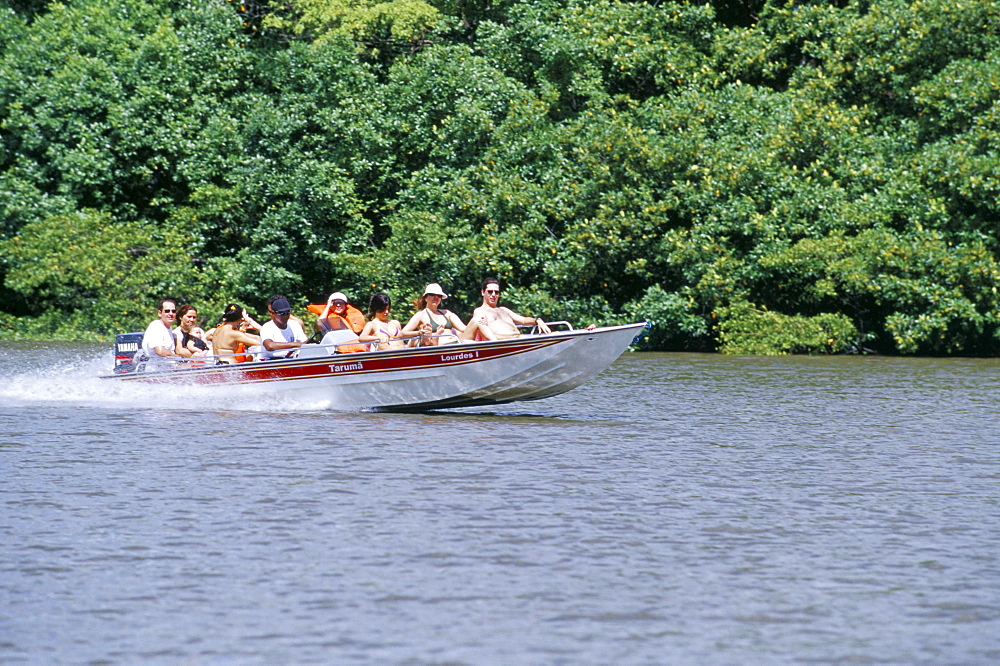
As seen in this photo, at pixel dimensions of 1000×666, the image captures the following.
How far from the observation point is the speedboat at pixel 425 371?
17.1 meters

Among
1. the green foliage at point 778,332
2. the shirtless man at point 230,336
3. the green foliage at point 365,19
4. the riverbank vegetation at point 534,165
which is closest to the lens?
the shirtless man at point 230,336

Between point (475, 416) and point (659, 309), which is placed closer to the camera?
point (475, 416)

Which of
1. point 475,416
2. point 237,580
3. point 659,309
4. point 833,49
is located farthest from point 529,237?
point 237,580

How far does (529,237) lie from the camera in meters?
34.3

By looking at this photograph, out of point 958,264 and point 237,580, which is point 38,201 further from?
point 237,580

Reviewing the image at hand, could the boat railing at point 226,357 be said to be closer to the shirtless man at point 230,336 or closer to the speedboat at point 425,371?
the speedboat at point 425,371

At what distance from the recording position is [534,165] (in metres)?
35.3

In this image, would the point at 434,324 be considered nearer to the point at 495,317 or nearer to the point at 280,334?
the point at 495,317

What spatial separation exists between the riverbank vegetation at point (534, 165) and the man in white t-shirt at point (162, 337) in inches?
591

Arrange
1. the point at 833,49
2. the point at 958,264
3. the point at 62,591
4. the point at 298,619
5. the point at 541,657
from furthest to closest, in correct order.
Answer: the point at 833,49, the point at 958,264, the point at 62,591, the point at 298,619, the point at 541,657

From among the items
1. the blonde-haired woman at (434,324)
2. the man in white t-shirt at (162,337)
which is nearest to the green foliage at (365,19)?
the man in white t-shirt at (162,337)

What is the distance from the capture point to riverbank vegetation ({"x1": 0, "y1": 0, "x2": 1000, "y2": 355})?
32812mm

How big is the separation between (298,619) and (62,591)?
1561 millimetres

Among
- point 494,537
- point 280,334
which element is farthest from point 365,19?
point 494,537
